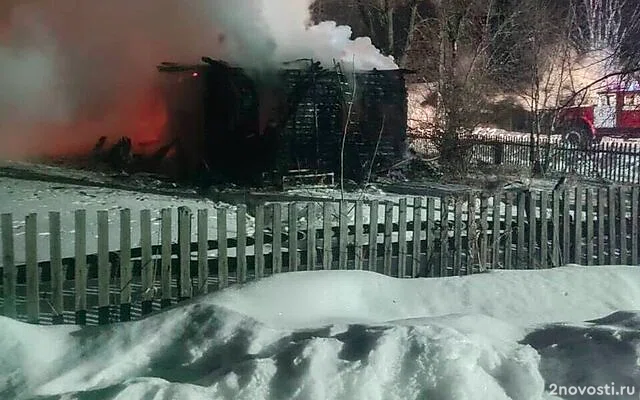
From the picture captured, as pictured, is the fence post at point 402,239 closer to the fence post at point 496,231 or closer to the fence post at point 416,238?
the fence post at point 416,238

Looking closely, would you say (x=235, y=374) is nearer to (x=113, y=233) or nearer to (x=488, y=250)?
(x=488, y=250)

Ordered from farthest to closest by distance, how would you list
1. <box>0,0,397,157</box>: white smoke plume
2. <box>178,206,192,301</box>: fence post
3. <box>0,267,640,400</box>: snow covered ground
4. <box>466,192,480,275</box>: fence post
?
1. <box>0,0,397,157</box>: white smoke plume
2. <box>466,192,480,275</box>: fence post
3. <box>178,206,192,301</box>: fence post
4. <box>0,267,640,400</box>: snow covered ground

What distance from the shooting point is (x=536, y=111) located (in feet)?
61.1

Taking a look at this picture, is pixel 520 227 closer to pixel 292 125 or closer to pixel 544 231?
pixel 544 231

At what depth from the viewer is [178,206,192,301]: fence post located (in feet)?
19.7

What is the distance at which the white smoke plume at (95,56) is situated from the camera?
2000 centimetres

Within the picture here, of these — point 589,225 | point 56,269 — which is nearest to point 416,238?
point 589,225

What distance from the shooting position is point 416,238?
22.9 feet

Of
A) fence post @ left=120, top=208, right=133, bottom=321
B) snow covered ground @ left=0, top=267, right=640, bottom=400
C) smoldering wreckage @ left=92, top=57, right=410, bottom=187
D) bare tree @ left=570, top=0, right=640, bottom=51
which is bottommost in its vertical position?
snow covered ground @ left=0, top=267, right=640, bottom=400

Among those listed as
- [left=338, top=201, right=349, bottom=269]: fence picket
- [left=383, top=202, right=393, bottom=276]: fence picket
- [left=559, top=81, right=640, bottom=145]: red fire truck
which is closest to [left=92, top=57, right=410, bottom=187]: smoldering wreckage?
[left=559, top=81, right=640, bottom=145]: red fire truck

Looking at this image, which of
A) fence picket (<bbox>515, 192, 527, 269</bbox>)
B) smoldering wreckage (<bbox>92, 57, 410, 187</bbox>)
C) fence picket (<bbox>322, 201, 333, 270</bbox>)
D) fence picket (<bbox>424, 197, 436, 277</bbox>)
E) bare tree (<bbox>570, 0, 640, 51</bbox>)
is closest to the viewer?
fence picket (<bbox>322, 201, 333, 270</bbox>)

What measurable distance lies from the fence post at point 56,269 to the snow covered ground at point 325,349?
898 mm

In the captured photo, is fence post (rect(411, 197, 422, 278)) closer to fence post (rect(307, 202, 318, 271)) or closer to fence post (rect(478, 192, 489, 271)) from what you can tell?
fence post (rect(478, 192, 489, 271))

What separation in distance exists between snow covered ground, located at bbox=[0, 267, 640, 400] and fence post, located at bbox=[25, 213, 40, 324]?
894 mm
